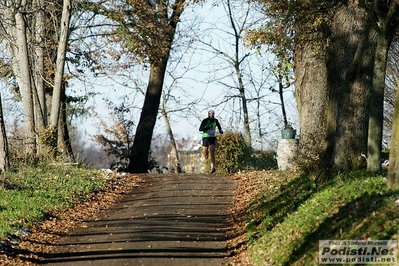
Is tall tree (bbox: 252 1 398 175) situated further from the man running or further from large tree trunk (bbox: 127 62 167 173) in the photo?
large tree trunk (bbox: 127 62 167 173)

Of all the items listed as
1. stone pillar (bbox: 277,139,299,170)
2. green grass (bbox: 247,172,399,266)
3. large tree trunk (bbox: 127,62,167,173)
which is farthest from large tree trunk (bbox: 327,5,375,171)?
large tree trunk (bbox: 127,62,167,173)

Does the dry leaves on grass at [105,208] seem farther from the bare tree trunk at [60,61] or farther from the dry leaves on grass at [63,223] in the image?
the bare tree trunk at [60,61]

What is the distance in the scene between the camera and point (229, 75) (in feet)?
132

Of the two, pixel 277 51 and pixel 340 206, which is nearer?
pixel 340 206

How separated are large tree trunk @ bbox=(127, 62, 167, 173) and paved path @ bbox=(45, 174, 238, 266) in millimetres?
8603

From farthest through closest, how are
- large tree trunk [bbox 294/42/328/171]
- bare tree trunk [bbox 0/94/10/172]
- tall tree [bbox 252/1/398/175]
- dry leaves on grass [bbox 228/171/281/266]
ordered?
1. large tree trunk [bbox 294/42/328/171]
2. bare tree trunk [bbox 0/94/10/172]
3. tall tree [bbox 252/1/398/175]
4. dry leaves on grass [bbox 228/171/281/266]

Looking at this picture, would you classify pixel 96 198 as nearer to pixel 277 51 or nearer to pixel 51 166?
pixel 51 166

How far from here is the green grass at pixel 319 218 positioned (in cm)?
991

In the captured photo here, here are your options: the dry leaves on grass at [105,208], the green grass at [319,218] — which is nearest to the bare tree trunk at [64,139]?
the dry leaves on grass at [105,208]

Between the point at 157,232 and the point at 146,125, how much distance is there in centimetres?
1523

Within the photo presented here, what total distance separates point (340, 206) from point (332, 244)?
6.01 ft

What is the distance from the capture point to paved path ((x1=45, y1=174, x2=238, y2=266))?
11734 millimetres

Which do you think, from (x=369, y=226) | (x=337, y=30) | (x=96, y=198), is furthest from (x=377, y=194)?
(x=96, y=198)

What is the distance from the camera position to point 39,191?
1764cm
